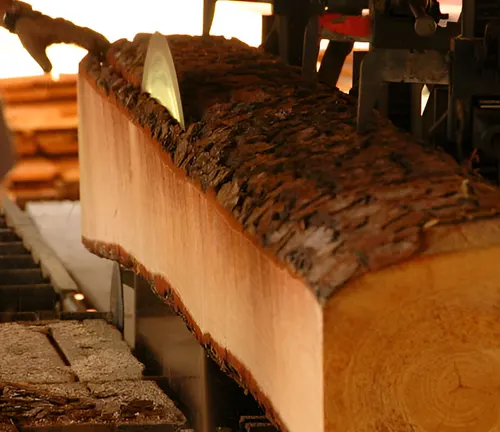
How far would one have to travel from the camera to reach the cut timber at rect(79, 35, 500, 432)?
7.77 ft

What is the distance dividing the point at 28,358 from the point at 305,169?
180 centimetres

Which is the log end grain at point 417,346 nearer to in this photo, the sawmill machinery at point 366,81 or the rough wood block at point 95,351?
the sawmill machinery at point 366,81

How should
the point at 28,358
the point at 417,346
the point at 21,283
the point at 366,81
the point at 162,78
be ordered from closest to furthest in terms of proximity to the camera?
the point at 417,346, the point at 366,81, the point at 162,78, the point at 28,358, the point at 21,283

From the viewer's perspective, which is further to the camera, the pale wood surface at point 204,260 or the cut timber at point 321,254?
the pale wood surface at point 204,260

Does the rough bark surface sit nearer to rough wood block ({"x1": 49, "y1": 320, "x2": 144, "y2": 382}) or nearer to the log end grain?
the log end grain

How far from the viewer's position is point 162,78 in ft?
12.0

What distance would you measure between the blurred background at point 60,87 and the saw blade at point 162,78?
4.93 m

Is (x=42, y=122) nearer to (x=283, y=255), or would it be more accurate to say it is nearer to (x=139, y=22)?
(x=139, y=22)

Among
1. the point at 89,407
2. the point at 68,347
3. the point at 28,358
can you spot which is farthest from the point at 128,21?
the point at 89,407

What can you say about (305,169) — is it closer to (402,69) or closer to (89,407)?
(402,69)

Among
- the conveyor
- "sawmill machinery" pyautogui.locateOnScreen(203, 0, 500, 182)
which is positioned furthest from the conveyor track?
"sawmill machinery" pyautogui.locateOnScreen(203, 0, 500, 182)

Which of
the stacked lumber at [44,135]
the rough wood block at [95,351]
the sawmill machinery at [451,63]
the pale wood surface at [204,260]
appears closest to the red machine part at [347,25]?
the sawmill machinery at [451,63]

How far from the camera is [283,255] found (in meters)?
2.56

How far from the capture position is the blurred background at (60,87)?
8.71 m
